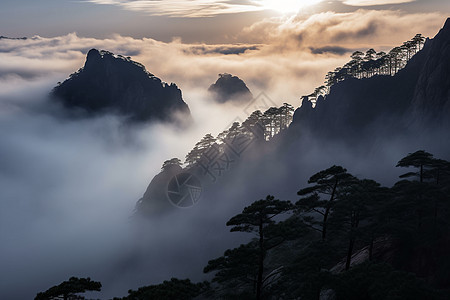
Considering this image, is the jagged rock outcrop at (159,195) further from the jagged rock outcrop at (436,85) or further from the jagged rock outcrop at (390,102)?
the jagged rock outcrop at (436,85)

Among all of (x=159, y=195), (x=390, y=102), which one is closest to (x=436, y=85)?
(x=390, y=102)

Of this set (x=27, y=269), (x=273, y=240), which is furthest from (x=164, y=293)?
(x=27, y=269)

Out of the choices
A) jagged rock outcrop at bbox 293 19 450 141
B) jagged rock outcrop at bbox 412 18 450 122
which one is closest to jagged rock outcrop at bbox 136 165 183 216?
jagged rock outcrop at bbox 293 19 450 141

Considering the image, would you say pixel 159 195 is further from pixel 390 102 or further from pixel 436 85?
pixel 436 85

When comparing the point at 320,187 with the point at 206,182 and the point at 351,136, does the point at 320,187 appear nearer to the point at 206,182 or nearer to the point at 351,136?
the point at 351,136

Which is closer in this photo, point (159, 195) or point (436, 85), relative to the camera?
point (436, 85)

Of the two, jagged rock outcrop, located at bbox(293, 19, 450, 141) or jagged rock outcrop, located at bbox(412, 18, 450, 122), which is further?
jagged rock outcrop, located at bbox(293, 19, 450, 141)

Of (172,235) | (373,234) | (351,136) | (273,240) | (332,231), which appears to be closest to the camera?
(273,240)

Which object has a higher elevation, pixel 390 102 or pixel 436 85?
pixel 390 102

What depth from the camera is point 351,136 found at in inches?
3718

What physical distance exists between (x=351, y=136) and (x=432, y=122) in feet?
74.3

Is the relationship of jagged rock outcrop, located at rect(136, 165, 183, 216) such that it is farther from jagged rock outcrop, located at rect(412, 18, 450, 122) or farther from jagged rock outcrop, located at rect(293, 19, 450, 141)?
jagged rock outcrop, located at rect(412, 18, 450, 122)

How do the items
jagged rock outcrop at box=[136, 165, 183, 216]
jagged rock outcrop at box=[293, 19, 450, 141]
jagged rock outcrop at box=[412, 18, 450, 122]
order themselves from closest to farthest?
1. jagged rock outcrop at box=[412, 18, 450, 122]
2. jagged rock outcrop at box=[293, 19, 450, 141]
3. jagged rock outcrop at box=[136, 165, 183, 216]

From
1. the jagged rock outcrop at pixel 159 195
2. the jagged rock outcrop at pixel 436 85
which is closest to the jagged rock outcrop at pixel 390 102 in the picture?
the jagged rock outcrop at pixel 436 85
